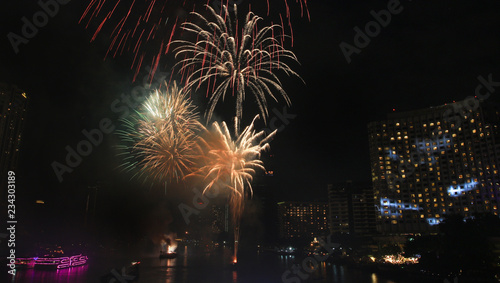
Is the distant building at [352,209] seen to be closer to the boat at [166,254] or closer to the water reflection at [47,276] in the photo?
the boat at [166,254]

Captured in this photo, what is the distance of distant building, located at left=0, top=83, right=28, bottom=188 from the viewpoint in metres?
77.0

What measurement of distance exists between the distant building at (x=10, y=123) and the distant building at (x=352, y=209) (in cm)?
13560

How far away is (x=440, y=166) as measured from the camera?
10362cm

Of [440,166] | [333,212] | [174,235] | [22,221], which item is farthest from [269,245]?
[22,221]

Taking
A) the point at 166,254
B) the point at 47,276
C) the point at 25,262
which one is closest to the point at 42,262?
the point at 25,262

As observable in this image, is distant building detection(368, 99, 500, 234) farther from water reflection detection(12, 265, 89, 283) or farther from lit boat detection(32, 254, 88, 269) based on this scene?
lit boat detection(32, 254, 88, 269)

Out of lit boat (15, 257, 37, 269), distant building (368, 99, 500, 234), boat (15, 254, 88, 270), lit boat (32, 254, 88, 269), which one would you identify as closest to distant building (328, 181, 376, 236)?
distant building (368, 99, 500, 234)

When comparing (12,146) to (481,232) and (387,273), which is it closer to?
(387,273)

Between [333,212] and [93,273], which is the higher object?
[333,212]

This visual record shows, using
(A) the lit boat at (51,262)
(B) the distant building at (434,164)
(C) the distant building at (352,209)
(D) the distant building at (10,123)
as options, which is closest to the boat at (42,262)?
(A) the lit boat at (51,262)

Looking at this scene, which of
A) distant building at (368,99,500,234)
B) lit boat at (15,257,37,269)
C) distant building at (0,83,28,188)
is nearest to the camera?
lit boat at (15,257,37,269)

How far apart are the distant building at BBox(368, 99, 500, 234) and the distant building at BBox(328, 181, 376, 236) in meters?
54.4

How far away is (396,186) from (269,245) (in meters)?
96.8

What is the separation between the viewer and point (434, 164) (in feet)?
344
